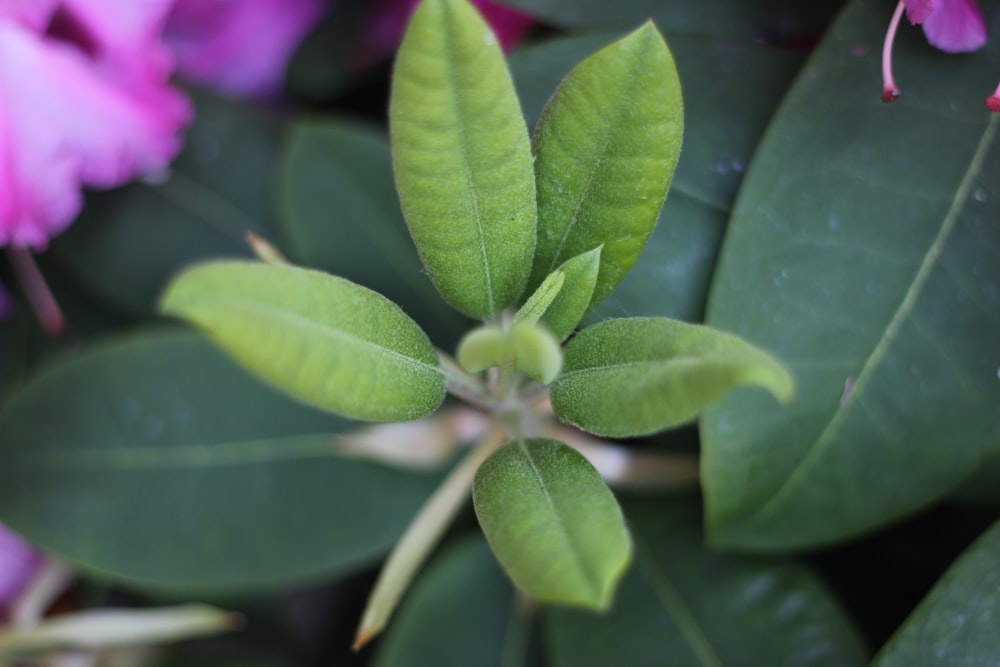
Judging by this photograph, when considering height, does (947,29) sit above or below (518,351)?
above

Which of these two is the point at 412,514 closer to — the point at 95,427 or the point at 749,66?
the point at 95,427

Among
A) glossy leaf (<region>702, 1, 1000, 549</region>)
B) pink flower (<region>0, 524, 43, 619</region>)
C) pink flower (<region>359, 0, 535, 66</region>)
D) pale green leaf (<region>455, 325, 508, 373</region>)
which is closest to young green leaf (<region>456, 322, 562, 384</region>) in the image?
pale green leaf (<region>455, 325, 508, 373</region>)

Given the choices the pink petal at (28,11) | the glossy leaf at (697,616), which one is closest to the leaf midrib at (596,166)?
the glossy leaf at (697,616)

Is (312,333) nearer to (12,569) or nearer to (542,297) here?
(542,297)

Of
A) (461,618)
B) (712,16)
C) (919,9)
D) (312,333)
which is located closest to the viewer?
(312,333)

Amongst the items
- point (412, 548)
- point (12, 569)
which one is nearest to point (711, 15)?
point (412, 548)

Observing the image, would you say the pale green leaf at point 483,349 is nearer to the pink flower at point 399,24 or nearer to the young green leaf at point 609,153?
the young green leaf at point 609,153

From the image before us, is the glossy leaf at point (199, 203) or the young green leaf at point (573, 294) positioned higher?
the young green leaf at point (573, 294)
